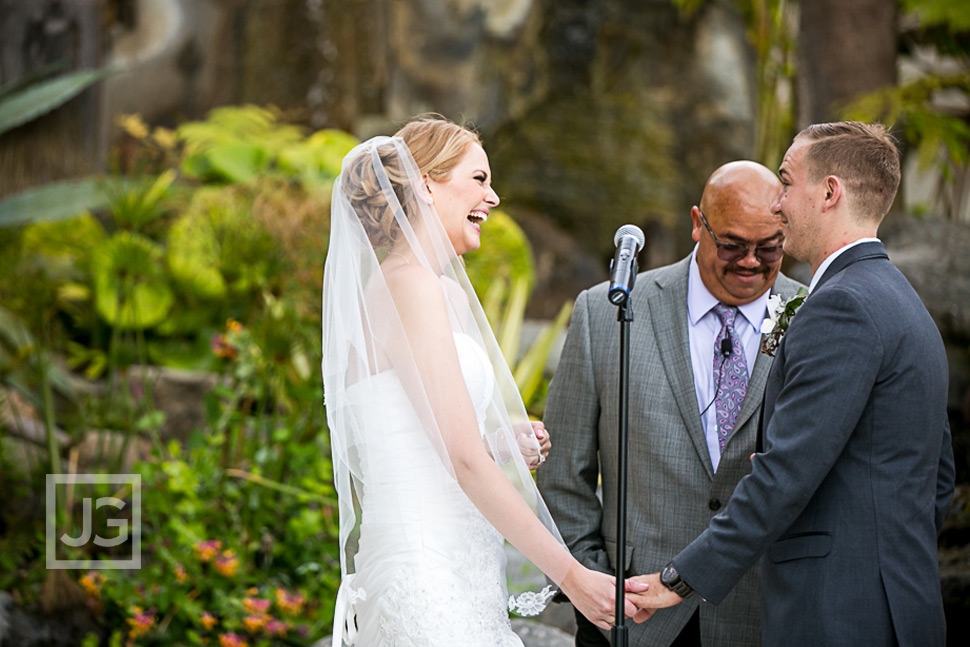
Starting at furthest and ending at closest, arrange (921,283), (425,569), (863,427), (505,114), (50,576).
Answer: (505,114)
(921,283)
(50,576)
(425,569)
(863,427)

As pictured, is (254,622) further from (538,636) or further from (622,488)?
(622,488)

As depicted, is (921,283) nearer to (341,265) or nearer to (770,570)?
(770,570)

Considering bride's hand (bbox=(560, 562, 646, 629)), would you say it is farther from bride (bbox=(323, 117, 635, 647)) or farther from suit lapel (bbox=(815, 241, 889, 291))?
suit lapel (bbox=(815, 241, 889, 291))

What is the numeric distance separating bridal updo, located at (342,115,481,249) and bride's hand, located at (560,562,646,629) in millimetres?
907

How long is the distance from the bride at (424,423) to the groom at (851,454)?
16.0 inches

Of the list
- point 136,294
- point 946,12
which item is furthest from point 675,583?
point 136,294

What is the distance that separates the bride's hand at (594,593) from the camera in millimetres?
2248

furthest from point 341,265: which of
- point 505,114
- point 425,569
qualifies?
point 505,114

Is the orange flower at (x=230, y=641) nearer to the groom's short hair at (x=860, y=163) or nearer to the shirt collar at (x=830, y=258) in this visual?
the shirt collar at (x=830, y=258)

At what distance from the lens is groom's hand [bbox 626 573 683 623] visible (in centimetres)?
227

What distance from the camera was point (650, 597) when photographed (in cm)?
230

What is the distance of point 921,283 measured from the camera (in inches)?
196

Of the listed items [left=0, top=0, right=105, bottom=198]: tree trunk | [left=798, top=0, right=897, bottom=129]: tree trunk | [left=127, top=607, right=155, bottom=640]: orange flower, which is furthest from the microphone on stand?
[left=0, top=0, right=105, bottom=198]: tree trunk

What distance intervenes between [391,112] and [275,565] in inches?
271
